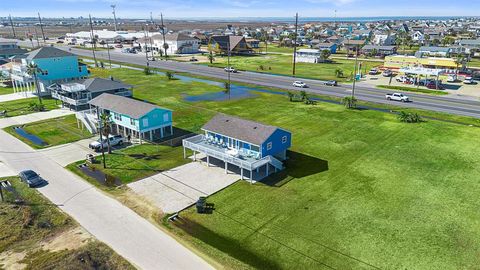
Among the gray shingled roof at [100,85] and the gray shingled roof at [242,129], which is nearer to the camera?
the gray shingled roof at [242,129]

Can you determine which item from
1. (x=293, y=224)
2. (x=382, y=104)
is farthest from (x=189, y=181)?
(x=382, y=104)

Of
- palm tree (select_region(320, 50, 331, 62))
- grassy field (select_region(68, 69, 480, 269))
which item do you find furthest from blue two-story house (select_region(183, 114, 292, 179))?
palm tree (select_region(320, 50, 331, 62))

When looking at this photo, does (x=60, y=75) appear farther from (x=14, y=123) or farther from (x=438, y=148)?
(x=438, y=148)

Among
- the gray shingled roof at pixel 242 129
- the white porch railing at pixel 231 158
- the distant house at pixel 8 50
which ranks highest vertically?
the distant house at pixel 8 50

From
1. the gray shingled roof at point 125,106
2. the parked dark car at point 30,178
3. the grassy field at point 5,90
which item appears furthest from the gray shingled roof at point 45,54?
the parked dark car at point 30,178

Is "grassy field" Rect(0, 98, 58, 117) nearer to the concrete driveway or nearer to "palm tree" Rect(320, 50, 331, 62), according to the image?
the concrete driveway

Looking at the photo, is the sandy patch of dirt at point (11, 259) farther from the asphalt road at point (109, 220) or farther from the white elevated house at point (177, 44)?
the white elevated house at point (177, 44)
